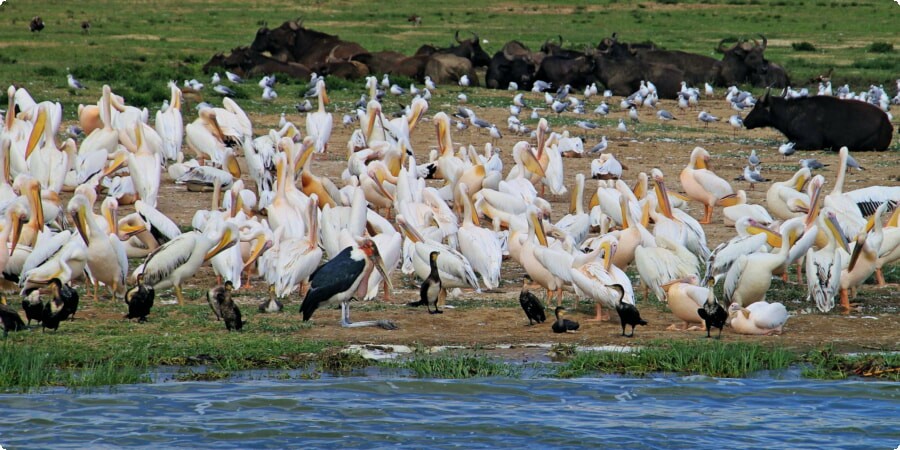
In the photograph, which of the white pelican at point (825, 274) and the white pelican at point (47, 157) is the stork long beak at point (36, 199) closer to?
the white pelican at point (47, 157)

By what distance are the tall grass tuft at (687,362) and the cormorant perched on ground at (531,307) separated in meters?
0.69

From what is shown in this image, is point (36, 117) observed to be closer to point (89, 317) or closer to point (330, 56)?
point (89, 317)

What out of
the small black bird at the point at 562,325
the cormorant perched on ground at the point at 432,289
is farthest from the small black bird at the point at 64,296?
the small black bird at the point at 562,325

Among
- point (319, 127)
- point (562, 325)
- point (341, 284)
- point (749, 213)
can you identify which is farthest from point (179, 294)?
point (319, 127)

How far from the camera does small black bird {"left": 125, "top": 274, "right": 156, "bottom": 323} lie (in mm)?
7641

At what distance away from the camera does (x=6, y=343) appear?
23.1ft

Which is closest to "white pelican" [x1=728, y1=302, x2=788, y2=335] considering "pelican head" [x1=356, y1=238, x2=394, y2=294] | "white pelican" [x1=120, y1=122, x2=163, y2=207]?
"pelican head" [x1=356, y1=238, x2=394, y2=294]

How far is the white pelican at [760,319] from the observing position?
25.0ft

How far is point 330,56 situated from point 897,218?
55.6 feet

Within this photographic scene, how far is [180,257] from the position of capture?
8352mm

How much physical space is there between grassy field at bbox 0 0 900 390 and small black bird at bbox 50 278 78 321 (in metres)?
0.11

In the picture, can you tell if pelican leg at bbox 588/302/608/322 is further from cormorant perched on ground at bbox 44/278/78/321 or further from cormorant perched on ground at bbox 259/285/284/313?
cormorant perched on ground at bbox 44/278/78/321

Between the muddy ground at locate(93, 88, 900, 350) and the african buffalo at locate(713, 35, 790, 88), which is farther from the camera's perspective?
the african buffalo at locate(713, 35, 790, 88)

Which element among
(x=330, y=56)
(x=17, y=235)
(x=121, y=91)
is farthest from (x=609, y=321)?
(x=330, y=56)
